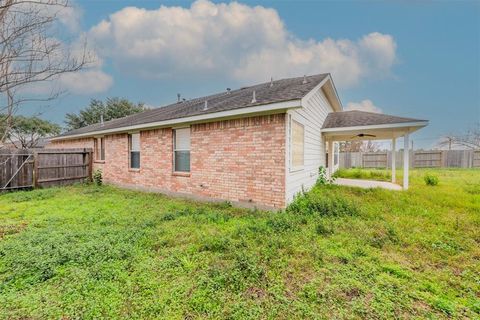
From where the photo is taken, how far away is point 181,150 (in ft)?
26.3

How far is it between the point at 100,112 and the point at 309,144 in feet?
97.1

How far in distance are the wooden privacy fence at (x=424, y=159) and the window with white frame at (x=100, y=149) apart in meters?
21.0

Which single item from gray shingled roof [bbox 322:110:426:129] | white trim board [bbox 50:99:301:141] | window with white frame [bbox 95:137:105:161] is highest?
gray shingled roof [bbox 322:110:426:129]

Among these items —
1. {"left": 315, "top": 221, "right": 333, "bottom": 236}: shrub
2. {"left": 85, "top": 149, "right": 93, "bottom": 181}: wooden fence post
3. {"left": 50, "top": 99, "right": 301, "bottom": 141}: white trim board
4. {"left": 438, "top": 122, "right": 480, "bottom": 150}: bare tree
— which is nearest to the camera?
{"left": 315, "top": 221, "right": 333, "bottom": 236}: shrub

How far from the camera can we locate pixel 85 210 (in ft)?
20.3

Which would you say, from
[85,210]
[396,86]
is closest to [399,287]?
[85,210]

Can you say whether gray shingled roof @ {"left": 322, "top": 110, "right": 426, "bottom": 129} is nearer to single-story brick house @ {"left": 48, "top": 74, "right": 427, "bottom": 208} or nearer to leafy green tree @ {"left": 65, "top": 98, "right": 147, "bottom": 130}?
single-story brick house @ {"left": 48, "top": 74, "right": 427, "bottom": 208}

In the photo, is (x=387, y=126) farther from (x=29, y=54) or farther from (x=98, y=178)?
(x=98, y=178)

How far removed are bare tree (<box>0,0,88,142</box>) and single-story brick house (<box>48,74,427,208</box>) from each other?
3.45 meters

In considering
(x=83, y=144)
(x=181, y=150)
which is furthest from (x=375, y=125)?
(x=83, y=144)

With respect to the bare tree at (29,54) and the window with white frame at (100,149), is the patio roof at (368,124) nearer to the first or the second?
the bare tree at (29,54)

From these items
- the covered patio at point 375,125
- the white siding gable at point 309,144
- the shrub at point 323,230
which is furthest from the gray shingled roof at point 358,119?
the shrub at point 323,230

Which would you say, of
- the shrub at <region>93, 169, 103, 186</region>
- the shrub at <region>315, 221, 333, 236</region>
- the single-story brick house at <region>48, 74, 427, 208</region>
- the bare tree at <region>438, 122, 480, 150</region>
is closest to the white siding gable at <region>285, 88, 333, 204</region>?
the single-story brick house at <region>48, 74, 427, 208</region>

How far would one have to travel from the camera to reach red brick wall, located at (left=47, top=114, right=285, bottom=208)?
5625 mm
